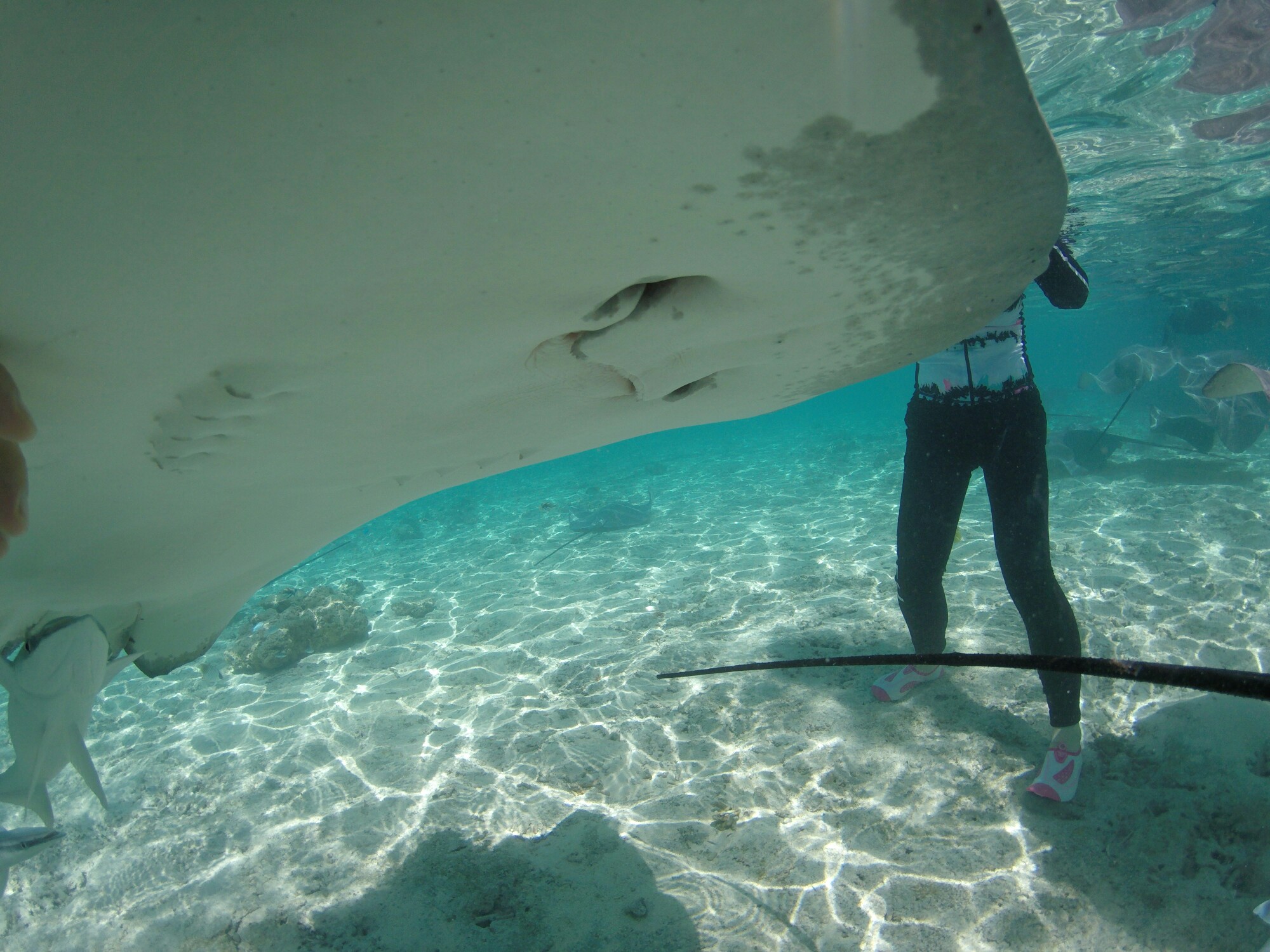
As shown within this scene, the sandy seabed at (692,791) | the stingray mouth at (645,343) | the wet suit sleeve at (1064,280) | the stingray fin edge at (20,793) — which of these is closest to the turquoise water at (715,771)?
the sandy seabed at (692,791)

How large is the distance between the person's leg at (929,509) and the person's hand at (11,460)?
398 centimetres

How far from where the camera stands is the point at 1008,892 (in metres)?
2.67

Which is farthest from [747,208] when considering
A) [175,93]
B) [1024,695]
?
[1024,695]

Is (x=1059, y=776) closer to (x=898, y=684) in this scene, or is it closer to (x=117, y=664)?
(x=898, y=684)

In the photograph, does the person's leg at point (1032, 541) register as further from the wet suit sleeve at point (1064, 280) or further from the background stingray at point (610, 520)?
the background stingray at point (610, 520)

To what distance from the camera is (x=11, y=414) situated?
1.24m

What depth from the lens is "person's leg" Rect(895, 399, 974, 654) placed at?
3.62 metres

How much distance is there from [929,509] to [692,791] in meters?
2.40

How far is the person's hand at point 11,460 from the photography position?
1.23m

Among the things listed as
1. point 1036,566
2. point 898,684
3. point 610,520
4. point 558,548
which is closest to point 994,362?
point 1036,566

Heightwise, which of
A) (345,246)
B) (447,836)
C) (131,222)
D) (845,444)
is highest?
(131,222)

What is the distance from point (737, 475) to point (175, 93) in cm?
1903

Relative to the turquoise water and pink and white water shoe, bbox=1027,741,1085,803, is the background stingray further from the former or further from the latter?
pink and white water shoe, bbox=1027,741,1085,803

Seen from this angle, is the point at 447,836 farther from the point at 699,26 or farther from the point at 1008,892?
the point at 699,26
